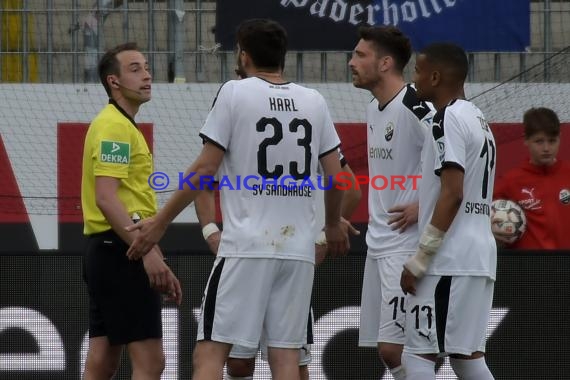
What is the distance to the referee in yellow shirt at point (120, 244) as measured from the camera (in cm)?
527

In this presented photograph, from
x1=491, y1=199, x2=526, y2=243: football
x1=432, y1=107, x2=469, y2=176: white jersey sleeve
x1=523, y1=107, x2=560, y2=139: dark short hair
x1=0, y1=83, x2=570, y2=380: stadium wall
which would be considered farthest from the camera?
x1=491, y1=199, x2=526, y2=243: football

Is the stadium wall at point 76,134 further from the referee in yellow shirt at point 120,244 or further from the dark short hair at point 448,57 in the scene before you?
the dark short hair at point 448,57

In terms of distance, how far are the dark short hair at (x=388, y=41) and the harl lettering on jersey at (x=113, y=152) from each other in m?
1.39

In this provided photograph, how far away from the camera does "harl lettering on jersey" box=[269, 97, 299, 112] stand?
4.74m

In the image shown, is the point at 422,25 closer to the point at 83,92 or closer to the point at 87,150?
the point at 83,92

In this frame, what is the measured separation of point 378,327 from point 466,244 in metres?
0.90

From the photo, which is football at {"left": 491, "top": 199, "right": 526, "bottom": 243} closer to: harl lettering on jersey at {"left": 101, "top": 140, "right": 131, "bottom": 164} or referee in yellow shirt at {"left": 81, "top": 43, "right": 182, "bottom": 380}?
referee in yellow shirt at {"left": 81, "top": 43, "right": 182, "bottom": 380}

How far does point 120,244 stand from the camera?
212 inches

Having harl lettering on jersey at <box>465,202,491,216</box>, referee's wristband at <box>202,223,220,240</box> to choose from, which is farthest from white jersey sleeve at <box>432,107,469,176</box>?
referee's wristband at <box>202,223,220,240</box>

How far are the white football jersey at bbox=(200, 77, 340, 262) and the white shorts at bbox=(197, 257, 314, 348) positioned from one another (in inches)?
2.0

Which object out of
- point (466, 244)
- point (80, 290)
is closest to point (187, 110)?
point (80, 290)

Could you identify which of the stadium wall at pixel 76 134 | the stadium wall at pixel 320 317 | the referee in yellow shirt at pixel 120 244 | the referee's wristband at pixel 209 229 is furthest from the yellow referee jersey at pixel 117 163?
the stadium wall at pixel 76 134

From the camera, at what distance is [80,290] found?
6.71 meters

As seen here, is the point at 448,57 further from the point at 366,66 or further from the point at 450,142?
the point at 366,66
